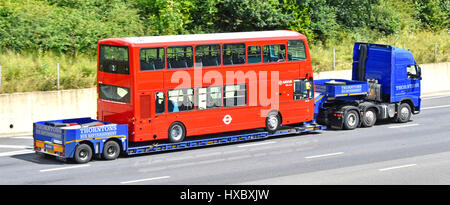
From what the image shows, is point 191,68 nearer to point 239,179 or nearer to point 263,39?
point 263,39

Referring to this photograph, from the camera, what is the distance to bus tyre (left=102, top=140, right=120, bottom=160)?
21.7 m

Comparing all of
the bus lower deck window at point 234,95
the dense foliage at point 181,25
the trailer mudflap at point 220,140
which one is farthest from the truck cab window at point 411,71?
the bus lower deck window at point 234,95

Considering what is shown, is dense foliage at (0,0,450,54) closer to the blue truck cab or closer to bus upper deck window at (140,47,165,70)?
the blue truck cab

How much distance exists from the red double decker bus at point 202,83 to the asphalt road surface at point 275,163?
90 centimetres

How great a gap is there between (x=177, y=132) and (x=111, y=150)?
259cm

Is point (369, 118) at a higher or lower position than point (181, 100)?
lower

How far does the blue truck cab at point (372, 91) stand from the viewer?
90.3 feet

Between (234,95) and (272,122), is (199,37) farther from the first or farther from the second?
(272,122)

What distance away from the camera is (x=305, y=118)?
26438 mm

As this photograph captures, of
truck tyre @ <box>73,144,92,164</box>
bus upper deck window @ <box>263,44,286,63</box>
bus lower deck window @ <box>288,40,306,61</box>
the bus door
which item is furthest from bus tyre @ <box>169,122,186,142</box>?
bus lower deck window @ <box>288,40,306,61</box>

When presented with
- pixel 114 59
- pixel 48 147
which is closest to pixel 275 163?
pixel 114 59

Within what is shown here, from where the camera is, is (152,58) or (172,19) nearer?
(152,58)

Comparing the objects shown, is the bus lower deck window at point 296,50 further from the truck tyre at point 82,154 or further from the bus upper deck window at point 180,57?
the truck tyre at point 82,154

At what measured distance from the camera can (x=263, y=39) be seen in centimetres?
2484
